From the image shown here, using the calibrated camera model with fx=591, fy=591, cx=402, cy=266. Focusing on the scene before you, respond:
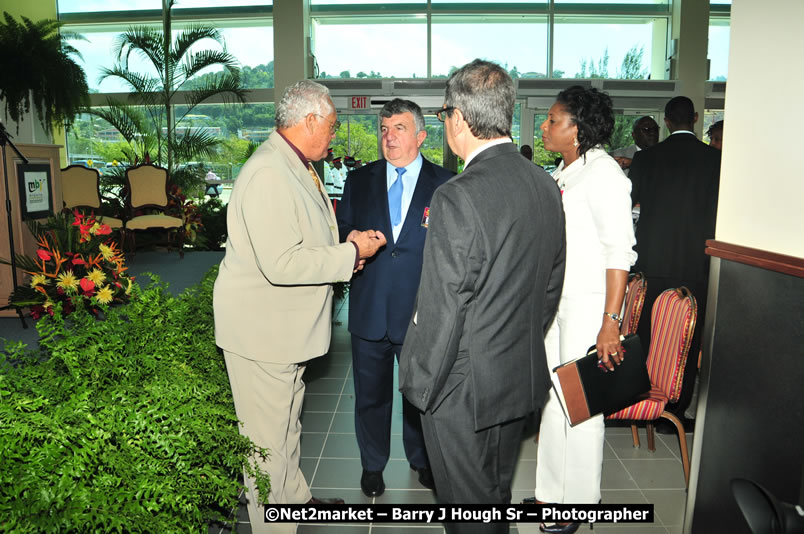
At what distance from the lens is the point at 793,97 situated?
174cm

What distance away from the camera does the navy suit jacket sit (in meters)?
2.70

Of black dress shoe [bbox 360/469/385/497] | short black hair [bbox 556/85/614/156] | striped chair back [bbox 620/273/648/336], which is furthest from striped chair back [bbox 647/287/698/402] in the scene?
black dress shoe [bbox 360/469/385/497]

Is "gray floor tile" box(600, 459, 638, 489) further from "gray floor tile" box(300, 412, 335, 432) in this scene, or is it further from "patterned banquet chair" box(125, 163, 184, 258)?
"patterned banquet chair" box(125, 163, 184, 258)

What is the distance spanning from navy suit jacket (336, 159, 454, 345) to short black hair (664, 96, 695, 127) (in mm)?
1906

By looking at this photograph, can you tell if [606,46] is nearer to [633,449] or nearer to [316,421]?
[633,449]

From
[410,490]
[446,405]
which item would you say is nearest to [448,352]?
[446,405]

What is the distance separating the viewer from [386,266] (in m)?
2.71

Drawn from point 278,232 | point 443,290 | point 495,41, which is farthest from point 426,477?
A: point 495,41

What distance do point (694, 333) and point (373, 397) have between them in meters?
2.24

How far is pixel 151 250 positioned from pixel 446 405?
28.2 feet

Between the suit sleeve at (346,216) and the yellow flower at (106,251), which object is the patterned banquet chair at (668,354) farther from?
the yellow flower at (106,251)

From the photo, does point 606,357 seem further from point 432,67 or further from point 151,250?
point 432,67

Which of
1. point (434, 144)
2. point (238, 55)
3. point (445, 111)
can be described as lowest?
point (445, 111)

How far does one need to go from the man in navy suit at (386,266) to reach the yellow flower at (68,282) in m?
2.00
